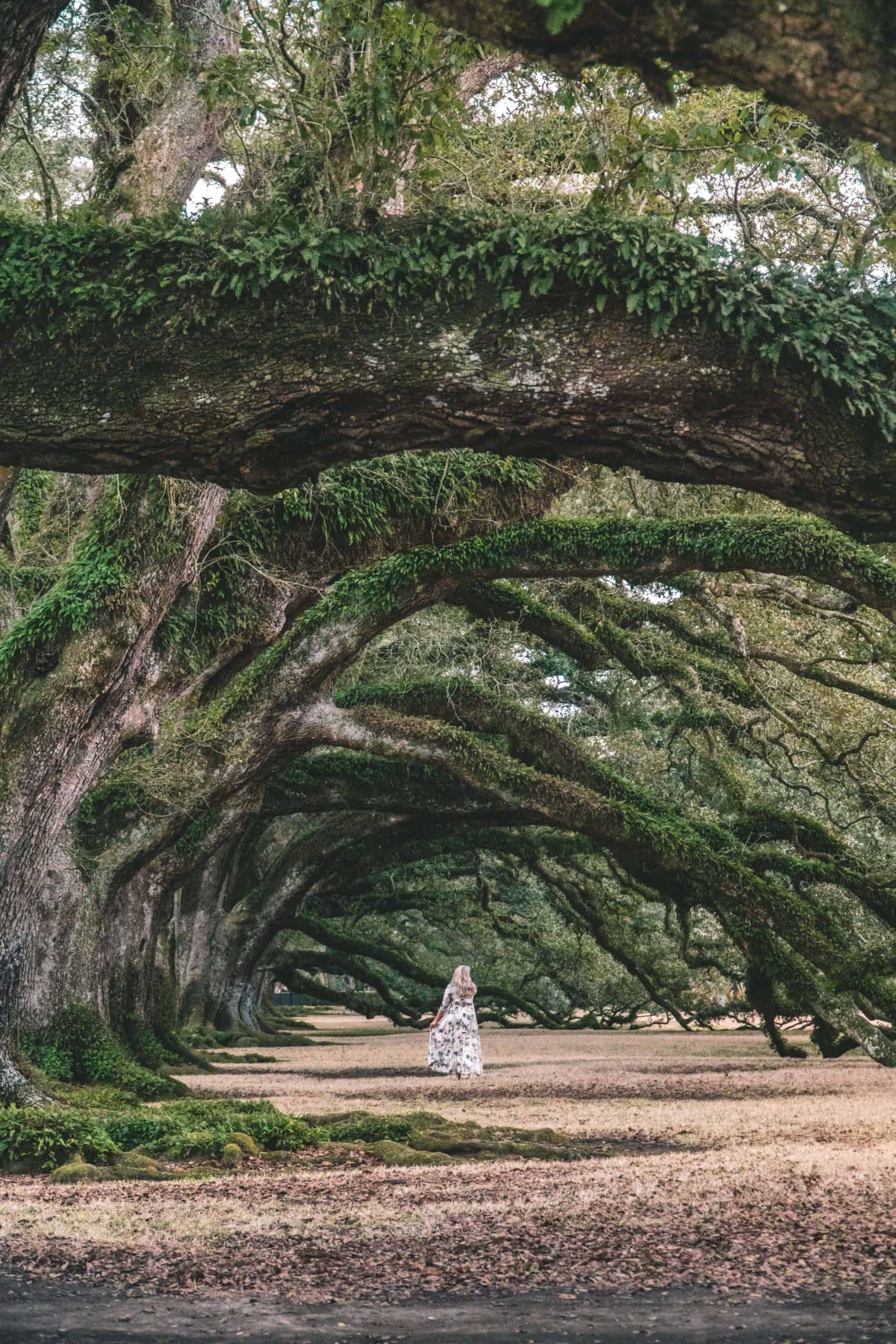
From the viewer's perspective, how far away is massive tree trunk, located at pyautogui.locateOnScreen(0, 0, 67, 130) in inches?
166

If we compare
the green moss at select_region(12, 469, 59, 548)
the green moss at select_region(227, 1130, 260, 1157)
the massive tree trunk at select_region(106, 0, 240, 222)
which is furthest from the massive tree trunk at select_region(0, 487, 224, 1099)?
the green moss at select_region(12, 469, 59, 548)

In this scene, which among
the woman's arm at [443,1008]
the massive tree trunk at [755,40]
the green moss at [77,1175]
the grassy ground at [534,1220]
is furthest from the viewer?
the woman's arm at [443,1008]

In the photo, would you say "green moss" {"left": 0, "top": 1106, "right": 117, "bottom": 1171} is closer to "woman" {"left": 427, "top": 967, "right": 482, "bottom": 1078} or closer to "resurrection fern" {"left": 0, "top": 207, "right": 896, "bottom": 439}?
"resurrection fern" {"left": 0, "top": 207, "right": 896, "bottom": 439}

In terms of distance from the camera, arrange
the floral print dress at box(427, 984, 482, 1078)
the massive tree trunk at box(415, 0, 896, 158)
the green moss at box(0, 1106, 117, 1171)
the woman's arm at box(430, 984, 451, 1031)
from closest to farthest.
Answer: the massive tree trunk at box(415, 0, 896, 158) → the green moss at box(0, 1106, 117, 1171) → the floral print dress at box(427, 984, 482, 1078) → the woman's arm at box(430, 984, 451, 1031)

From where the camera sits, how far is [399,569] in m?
11.4

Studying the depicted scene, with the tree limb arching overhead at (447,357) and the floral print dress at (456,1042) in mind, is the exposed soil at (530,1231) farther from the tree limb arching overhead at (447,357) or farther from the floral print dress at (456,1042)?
the floral print dress at (456,1042)

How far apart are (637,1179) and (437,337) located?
4.90 metres

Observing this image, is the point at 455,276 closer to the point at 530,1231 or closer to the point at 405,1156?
the point at 530,1231

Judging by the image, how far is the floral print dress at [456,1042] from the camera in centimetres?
1764

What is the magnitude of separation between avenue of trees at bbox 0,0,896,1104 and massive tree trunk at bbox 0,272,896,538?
0.05 feet

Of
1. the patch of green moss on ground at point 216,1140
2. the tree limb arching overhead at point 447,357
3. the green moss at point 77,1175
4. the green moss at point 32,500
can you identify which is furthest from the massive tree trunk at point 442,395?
the green moss at point 32,500

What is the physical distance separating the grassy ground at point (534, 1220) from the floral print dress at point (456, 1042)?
669 cm

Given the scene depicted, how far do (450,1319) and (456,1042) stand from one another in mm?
13593

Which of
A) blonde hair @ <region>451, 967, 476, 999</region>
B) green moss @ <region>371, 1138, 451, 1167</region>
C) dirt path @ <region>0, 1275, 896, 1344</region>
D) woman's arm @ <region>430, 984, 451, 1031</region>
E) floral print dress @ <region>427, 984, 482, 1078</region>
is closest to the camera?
dirt path @ <region>0, 1275, 896, 1344</region>
